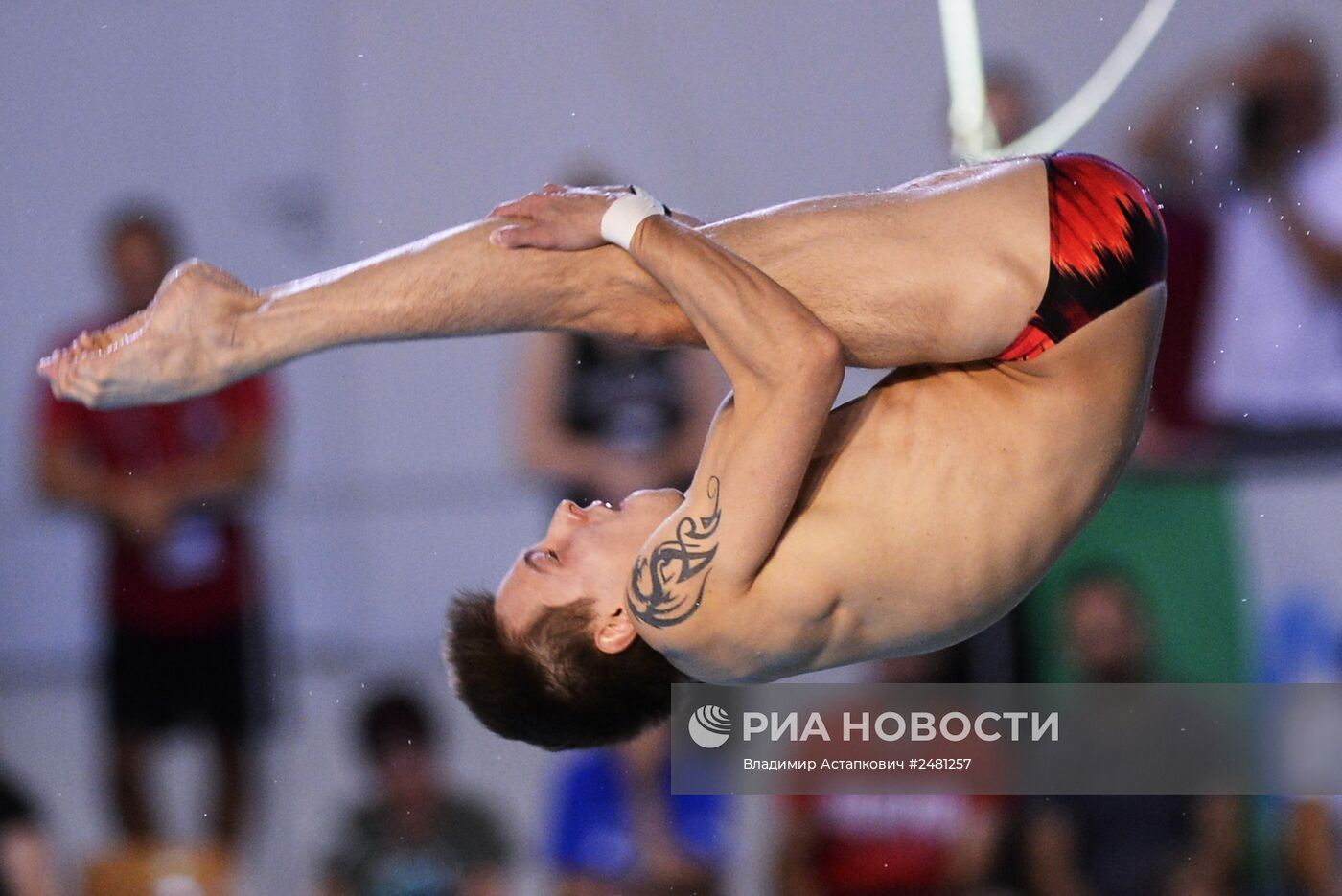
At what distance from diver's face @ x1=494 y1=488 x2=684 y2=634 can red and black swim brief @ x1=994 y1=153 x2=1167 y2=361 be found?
56 cm

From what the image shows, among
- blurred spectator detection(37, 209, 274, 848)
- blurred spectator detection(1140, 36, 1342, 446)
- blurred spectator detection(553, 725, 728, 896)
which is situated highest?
blurred spectator detection(1140, 36, 1342, 446)

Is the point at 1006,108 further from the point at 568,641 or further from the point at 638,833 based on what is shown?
the point at 568,641

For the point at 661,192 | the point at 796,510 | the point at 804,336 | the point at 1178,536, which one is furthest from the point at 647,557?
the point at 661,192

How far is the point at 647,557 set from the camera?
2.24 m

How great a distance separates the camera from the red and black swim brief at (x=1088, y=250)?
2.26m

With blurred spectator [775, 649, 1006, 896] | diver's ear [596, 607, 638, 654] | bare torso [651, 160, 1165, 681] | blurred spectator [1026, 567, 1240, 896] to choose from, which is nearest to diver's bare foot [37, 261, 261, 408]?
diver's ear [596, 607, 638, 654]

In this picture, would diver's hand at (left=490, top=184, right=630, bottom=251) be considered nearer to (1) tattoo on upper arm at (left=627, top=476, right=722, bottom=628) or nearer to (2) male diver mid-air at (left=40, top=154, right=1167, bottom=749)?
(2) male diver mid-air at (left=40, top=154, right=1167, bottom=749)

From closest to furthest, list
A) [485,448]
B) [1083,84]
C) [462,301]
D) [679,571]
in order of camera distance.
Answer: [679,571] → [462,301] → [1083,84] → [485,448]

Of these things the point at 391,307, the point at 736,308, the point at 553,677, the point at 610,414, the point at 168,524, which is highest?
the point at 610,414

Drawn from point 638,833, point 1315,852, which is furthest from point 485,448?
point 1315,852

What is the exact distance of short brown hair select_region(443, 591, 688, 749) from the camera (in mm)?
2461
